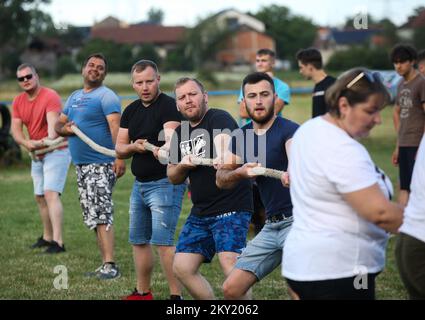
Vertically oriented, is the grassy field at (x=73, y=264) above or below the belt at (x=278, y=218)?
below

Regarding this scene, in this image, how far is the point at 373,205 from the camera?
3.74 m

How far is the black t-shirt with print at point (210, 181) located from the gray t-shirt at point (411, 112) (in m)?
4.25

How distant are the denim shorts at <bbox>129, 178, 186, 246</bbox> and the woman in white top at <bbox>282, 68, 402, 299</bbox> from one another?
315 cm

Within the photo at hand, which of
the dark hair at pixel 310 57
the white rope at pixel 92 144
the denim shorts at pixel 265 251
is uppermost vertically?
the dark hair at pixel 310 57

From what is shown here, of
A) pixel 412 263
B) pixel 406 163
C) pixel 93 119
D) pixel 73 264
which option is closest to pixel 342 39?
pixel 406 163

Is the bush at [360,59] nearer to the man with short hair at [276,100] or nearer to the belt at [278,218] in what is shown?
the man with short hair at [276,100]

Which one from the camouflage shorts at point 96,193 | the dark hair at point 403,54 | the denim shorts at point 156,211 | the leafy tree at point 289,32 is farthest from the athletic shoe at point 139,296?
the leafy tree at point 289,32

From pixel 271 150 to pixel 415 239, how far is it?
1592 mm

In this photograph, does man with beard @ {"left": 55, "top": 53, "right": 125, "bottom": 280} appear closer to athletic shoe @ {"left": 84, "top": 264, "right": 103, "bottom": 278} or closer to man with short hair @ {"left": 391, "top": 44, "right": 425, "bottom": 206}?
athletic shoe @ {"left": 84, "top": 264, "right": 103, "bottom": 278}

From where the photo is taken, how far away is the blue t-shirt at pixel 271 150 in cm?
551

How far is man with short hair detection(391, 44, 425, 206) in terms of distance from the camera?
970 cm

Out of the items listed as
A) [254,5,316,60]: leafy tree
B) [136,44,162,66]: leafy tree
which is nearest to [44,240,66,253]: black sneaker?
[254,5,316,60]: leafy tree

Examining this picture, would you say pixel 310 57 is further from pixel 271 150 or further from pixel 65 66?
pixel 65 66
